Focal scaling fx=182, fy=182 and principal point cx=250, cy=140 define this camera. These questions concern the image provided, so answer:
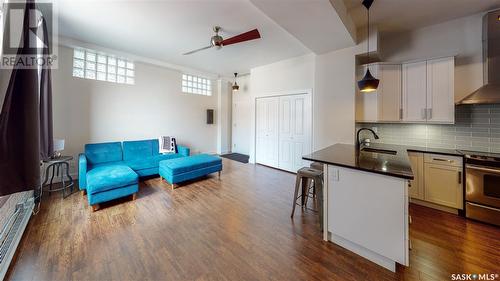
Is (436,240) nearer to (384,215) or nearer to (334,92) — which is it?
(384,215)

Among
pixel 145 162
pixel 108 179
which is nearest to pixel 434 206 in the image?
pixel 108 179

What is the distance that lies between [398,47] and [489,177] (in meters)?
2.49

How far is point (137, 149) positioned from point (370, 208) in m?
4.81

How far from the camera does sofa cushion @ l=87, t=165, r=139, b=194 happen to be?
2.71m

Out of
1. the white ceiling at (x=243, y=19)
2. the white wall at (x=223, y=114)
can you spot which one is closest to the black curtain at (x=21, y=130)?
the white ceiling at (x=243, y=19)

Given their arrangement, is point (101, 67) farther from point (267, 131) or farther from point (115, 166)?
point (267, 131)

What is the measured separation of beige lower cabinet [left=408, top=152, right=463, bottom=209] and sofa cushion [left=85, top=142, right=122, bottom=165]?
553cm

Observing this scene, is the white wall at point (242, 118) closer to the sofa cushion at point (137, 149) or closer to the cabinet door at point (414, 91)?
the sofa cushion at point (137, 149)

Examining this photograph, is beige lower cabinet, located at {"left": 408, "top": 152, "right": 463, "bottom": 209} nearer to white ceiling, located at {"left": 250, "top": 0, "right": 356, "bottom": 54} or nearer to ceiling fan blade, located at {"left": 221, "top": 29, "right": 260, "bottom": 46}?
white ceiling, located at {"left": 250, "top": 0, "right": 356, "bottom": 54}

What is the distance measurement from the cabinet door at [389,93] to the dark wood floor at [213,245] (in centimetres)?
159

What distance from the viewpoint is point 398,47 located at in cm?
342

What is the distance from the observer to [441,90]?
9.30 ft

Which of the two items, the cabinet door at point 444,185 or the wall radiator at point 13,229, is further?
the cabinet door at point 444,185
